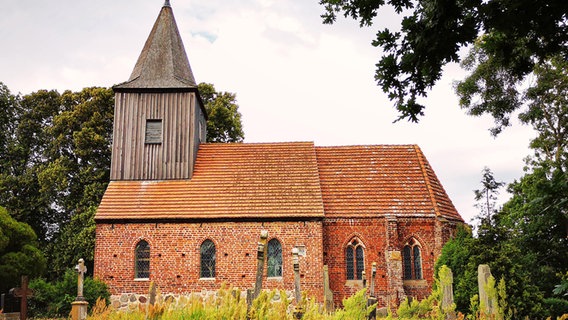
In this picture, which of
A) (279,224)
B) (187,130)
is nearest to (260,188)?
(279,224)

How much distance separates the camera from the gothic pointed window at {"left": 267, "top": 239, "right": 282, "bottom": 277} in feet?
68.3

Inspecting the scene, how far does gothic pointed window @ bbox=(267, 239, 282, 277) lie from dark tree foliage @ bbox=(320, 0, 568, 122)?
16.9 meters

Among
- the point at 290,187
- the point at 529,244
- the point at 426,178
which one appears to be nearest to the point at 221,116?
the point at 290,187

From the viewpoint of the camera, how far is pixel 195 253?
67.7ft

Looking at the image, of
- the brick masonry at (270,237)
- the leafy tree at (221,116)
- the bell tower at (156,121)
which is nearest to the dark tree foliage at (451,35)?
the brick masonry at (270,237)

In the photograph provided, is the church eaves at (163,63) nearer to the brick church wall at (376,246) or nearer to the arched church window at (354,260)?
the brick church wall at (376,246)

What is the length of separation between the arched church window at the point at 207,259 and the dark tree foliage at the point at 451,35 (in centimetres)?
1717

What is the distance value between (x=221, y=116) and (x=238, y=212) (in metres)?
11.9

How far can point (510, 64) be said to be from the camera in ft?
15.1

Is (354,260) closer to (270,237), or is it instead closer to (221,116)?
(270,237)

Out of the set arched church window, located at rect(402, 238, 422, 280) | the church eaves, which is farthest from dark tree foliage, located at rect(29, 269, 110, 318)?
arched church window, located at rect(402, 238, 422, 280)

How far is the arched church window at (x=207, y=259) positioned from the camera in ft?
68.0

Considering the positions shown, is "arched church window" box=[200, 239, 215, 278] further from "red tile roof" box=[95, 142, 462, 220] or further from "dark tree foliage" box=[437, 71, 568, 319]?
"dark tree foliage" box=[437, 71, 568, 319]

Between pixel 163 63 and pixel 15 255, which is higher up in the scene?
pixel 163 63
